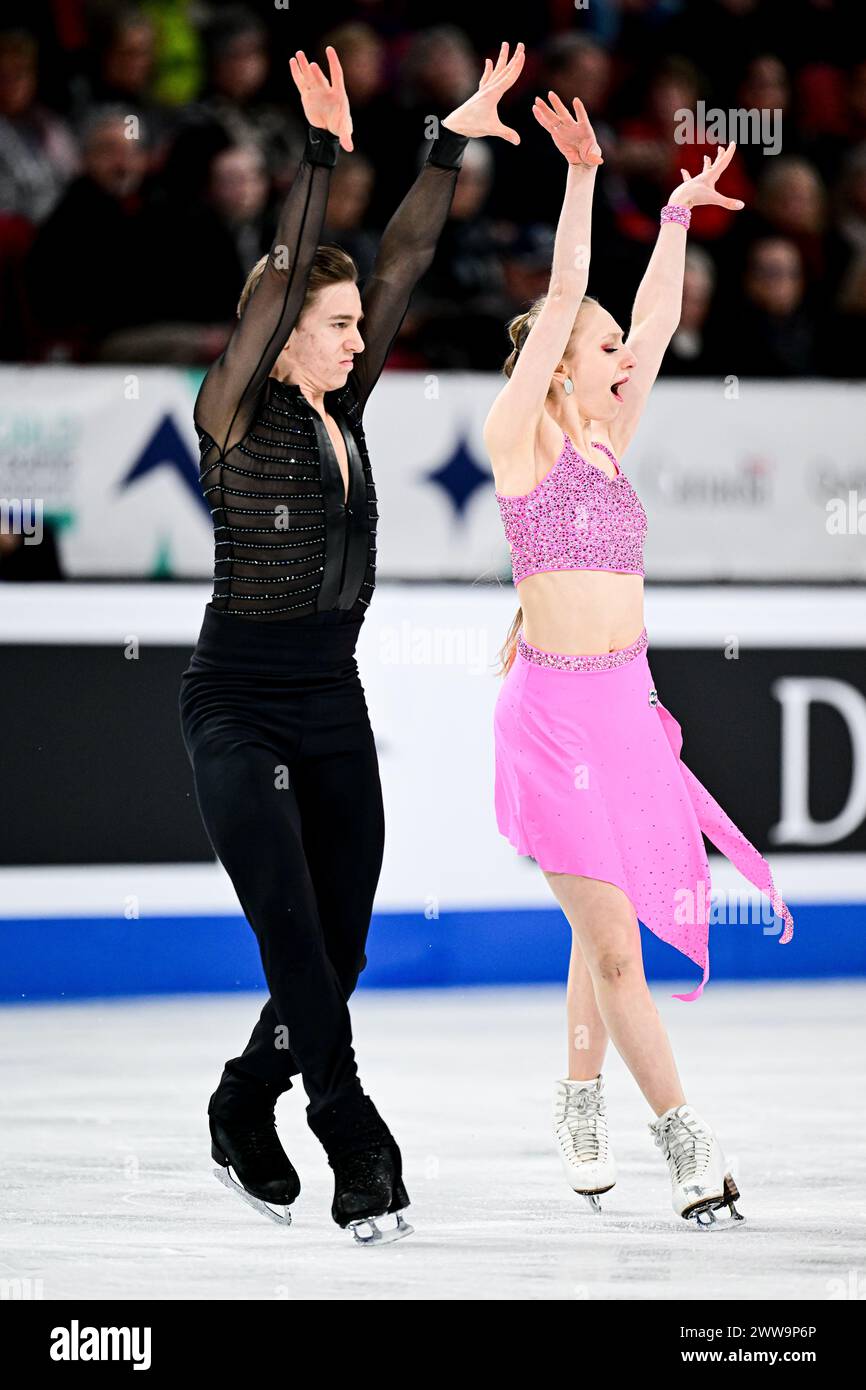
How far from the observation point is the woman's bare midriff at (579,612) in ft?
12.4

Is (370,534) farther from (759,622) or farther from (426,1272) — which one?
(759,622)

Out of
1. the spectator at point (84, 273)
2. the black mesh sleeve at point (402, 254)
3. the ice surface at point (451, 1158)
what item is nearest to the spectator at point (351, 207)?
the spectator at point (84, 273)

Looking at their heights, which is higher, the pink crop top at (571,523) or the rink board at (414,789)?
the pink crop top at (571,523)

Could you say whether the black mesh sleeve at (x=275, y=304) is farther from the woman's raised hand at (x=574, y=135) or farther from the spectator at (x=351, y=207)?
the spectator at (x=351, y=207)

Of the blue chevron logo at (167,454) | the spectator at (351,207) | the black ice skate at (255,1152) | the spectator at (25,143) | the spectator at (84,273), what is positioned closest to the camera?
the black ice skate at (255,1152)

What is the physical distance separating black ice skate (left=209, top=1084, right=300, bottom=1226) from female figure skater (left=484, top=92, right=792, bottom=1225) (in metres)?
0.52

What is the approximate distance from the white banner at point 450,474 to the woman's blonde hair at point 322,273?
2884 millimetres

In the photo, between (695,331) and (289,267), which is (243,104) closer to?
(695,331)

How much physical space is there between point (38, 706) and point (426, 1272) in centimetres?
356

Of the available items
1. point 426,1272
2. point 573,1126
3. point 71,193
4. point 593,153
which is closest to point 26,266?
point 71,193

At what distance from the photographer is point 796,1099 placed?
196 inches

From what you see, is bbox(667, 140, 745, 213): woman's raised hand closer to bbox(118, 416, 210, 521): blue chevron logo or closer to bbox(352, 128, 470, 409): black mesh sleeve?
bbox(352, 128, 470, 409): black mesh sleeve

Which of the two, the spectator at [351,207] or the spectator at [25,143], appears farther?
the spectator at [25,143]

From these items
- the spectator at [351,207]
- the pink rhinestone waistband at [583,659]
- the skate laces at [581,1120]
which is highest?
the spectator at [351,207]
